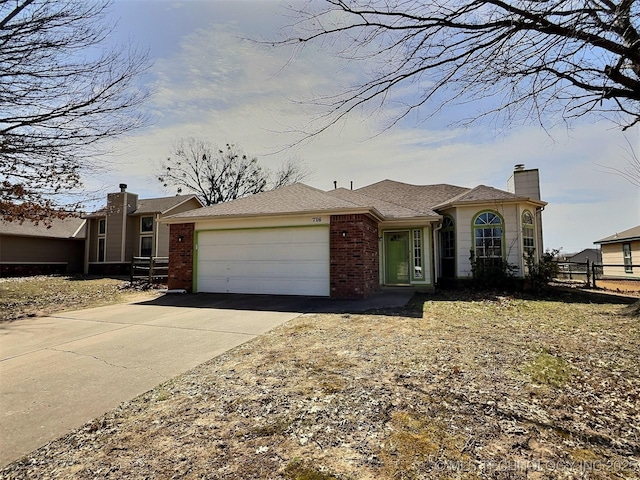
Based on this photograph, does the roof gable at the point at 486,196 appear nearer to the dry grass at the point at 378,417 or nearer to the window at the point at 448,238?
the window at the point at 448,238

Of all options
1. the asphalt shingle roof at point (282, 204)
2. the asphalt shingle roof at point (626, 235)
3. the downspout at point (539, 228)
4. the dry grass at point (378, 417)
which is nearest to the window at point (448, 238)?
the downspout at point (539, 228)

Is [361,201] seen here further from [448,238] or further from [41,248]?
[41,248]

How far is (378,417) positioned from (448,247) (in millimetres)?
11356

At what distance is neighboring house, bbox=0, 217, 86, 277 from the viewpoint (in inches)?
803

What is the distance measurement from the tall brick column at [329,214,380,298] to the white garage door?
274mm

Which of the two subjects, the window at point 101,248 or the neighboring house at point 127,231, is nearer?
the neighboring house at point 127,231

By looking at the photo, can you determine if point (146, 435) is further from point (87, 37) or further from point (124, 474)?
point (87, 37)

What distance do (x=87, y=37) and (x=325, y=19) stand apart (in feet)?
25.2

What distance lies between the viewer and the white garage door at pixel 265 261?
9.98 meters

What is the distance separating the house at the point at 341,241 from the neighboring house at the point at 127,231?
9.81 m

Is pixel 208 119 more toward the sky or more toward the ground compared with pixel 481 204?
more toward the sky

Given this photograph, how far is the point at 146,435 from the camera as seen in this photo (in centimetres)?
257

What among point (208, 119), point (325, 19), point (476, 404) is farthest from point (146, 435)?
point (208, 119)

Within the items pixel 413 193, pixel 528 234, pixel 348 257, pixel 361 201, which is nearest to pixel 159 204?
pixel 361 201
